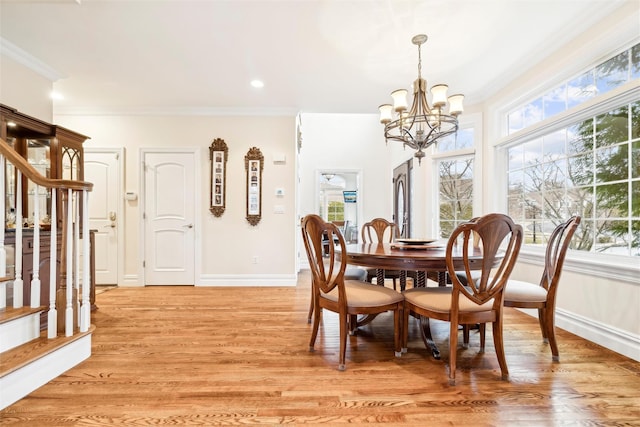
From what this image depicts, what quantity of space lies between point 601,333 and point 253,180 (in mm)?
3786

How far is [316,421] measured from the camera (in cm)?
133

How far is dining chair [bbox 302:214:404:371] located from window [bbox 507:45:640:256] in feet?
5.69

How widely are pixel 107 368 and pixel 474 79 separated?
13.5ft

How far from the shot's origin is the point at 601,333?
2104 millimetres

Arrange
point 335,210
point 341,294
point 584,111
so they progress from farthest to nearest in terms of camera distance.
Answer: point 335,210, point 584,111, point 341,294

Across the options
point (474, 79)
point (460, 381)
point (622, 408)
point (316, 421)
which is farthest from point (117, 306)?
point (474, 79)

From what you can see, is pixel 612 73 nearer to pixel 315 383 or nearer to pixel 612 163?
pixel 612 163

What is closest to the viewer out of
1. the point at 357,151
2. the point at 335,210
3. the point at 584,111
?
the point at 584,111

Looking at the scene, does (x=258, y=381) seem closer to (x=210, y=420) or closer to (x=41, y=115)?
(x=210, y=420)

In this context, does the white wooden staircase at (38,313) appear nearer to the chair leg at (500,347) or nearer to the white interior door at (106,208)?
the white interior door at (106,208)

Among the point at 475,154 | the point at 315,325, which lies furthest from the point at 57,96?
the point at 475,154

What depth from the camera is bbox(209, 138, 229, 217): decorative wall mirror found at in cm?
400

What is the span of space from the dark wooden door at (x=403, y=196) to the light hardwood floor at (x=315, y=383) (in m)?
2.75

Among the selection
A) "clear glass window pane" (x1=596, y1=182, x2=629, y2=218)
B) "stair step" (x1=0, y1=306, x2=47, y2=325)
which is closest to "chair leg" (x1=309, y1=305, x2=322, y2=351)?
"stair step" (x1=0, y1=306, x2=47, y2=325)
